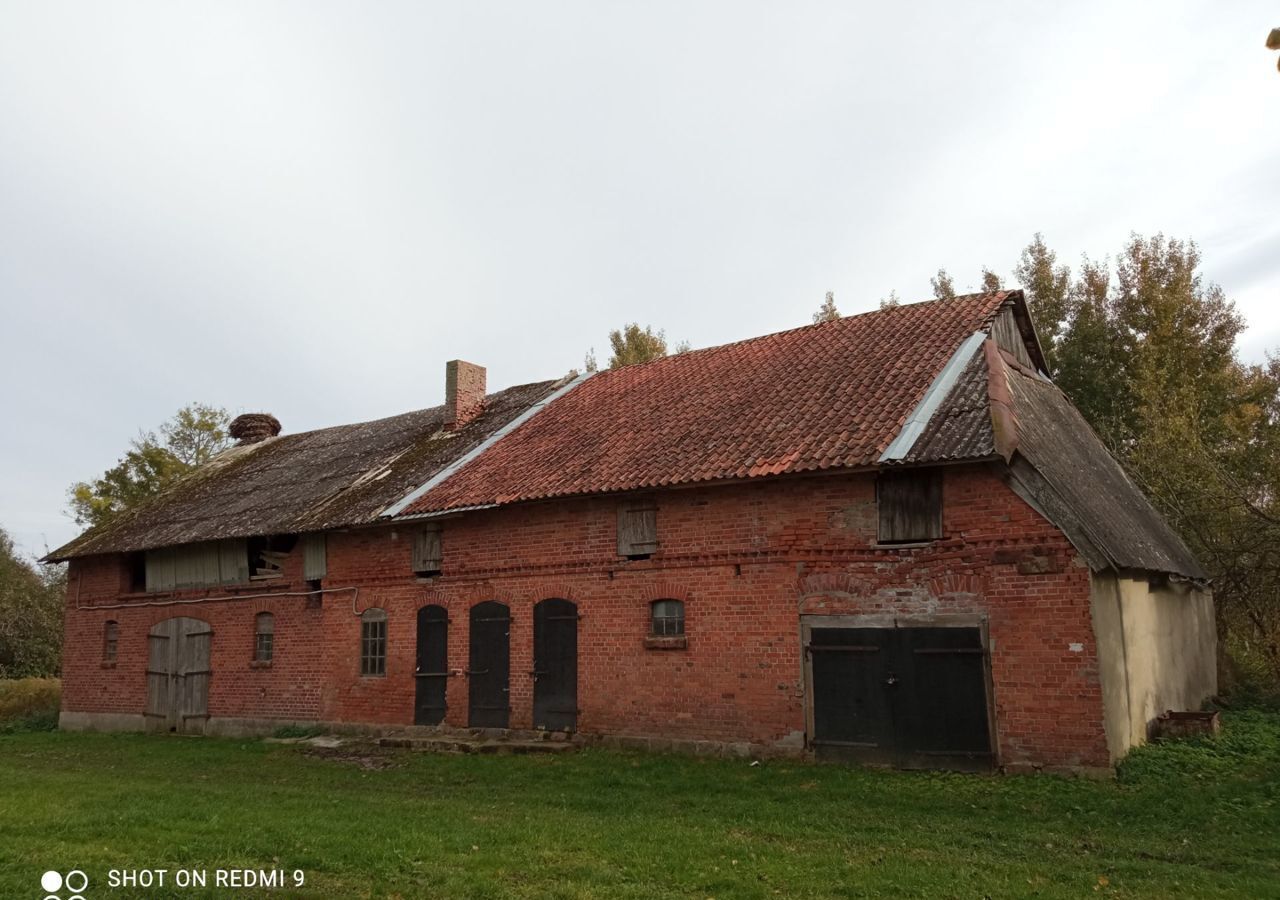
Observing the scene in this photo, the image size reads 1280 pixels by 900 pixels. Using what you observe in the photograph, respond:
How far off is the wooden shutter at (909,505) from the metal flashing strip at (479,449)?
8.61 meters

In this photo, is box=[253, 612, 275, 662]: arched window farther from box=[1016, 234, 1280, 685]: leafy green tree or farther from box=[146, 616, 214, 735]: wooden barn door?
box=[1016, 234, 1280, 685]: leafy green tree

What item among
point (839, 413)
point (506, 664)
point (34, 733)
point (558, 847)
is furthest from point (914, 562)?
point (34, 733)

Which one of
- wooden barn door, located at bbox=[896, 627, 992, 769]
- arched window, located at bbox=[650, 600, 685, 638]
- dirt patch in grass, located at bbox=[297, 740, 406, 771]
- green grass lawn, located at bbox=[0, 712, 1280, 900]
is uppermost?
arched window, located at bbox=[650, 600, 685, 638]

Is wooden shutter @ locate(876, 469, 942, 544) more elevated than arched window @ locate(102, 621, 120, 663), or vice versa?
wooden shutter @ locate(876, 469, 942, 544)

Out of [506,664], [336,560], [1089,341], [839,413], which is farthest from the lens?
[1089,341]

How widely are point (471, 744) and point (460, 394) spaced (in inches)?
370

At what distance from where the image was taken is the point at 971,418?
40.3 feet

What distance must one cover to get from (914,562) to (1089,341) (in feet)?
67.1

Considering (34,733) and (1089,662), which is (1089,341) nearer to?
(1089,662)

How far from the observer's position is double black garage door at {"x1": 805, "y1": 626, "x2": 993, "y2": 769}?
37.4ft

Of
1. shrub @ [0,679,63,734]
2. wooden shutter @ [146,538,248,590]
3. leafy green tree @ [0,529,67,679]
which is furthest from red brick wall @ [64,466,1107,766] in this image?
leafy green tree @ [0,529,67,679]

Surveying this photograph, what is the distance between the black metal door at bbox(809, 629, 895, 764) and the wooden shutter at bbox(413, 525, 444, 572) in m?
6.99

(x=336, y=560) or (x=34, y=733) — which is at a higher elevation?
(x=336, y=560)

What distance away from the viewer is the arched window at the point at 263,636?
1872 cm
